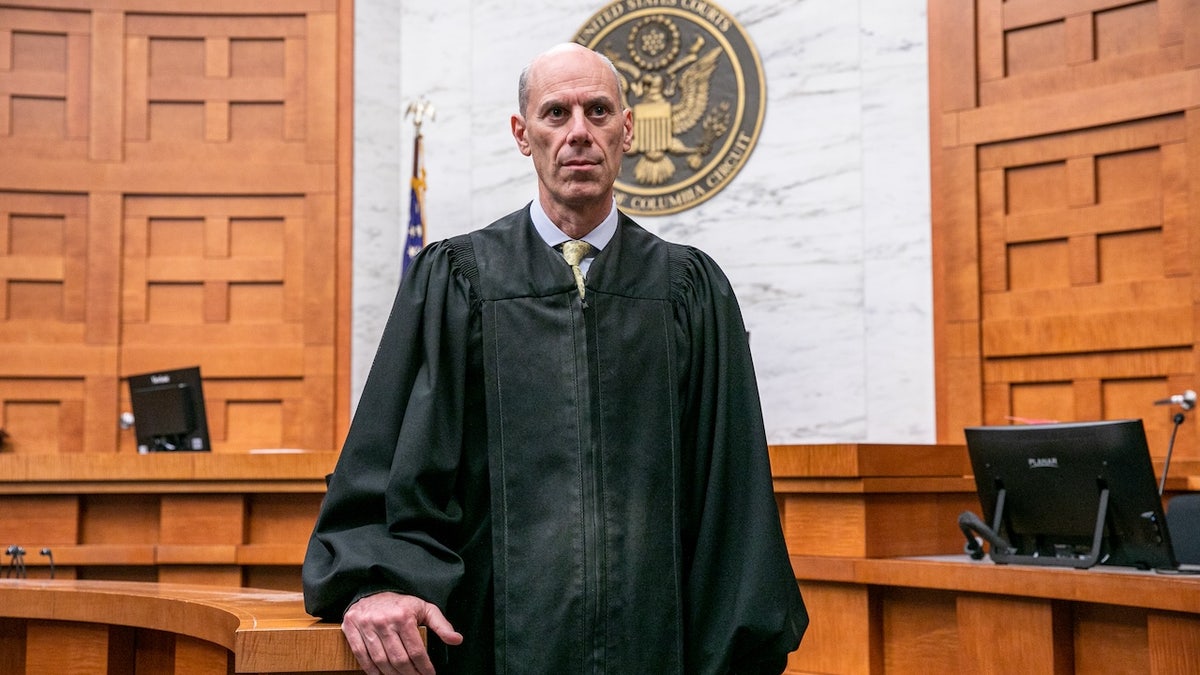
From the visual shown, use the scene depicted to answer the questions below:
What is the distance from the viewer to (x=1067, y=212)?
6.77m

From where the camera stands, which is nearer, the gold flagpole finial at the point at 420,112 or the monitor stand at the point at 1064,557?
the monitor stand at the point at 1064,557

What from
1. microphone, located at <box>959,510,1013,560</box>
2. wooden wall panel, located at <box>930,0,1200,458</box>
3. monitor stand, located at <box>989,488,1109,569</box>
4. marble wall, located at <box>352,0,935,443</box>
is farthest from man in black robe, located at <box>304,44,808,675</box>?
marble wall, located at <box>352,0,935,443</box>

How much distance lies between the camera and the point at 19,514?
216 inches

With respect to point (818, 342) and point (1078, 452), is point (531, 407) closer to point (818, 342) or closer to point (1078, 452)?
point (1078, 452)

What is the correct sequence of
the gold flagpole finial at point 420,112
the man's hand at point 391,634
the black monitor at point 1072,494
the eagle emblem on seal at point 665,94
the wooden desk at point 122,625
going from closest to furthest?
the man's hand at point 391,634, the wooden desk at point 122,625, the black monitor at point 1072,494, the eagle emblem on seal at point 665,94, the gold flagpole finial at point 420,112

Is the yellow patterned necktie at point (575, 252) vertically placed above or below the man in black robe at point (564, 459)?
above

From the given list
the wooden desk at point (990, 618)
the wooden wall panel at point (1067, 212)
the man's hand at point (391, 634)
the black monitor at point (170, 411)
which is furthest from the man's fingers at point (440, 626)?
the wooden wall panel at point (1067, 212)

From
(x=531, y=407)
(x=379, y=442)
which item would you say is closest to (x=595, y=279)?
(x=531, y=407)

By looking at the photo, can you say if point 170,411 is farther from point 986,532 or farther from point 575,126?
point 575,126

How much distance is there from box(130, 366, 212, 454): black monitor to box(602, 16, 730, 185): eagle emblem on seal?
9.74 feet

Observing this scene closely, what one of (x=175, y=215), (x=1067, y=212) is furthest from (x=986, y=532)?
(x=175, y=215)

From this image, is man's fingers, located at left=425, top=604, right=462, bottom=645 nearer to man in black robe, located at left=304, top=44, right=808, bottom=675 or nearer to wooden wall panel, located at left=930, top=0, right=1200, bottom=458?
man in black robe, located at left=304, top=44, right=808, bottom=675

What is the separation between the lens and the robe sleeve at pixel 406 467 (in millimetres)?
1985

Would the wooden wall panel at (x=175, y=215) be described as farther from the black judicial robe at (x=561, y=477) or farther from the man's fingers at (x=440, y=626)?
the man's fingers at (x=440, y=626)
